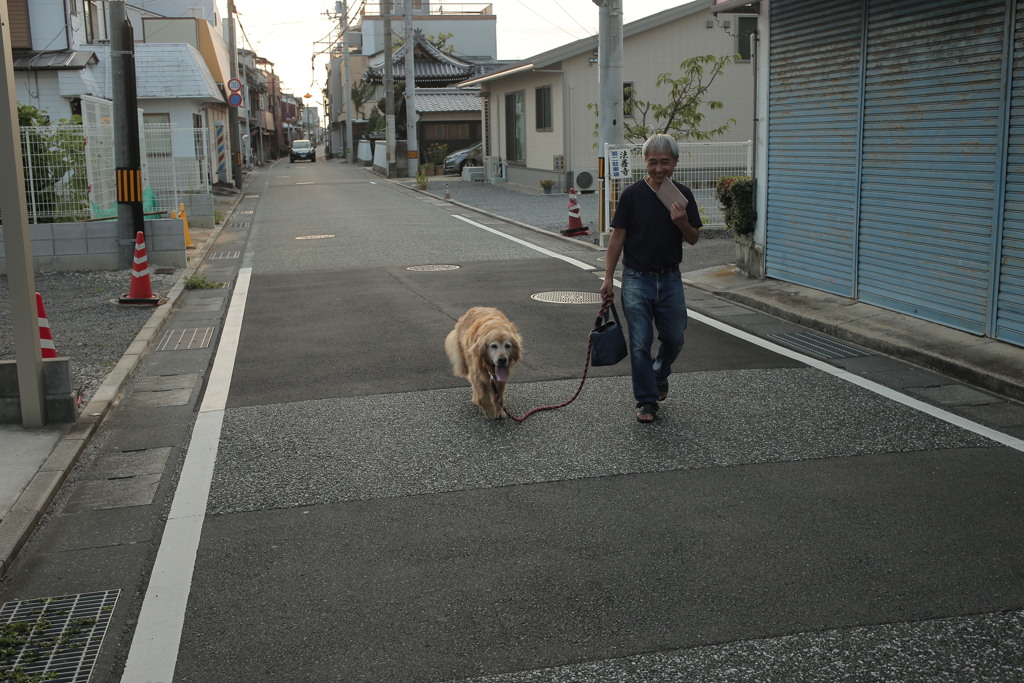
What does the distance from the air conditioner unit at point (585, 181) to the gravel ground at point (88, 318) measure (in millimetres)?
15005

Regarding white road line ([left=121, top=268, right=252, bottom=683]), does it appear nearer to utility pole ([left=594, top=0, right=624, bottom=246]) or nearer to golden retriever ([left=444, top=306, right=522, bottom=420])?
golden retriever ([left=444, top=306, right=522, bottom=420])

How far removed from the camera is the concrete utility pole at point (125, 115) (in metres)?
12.9

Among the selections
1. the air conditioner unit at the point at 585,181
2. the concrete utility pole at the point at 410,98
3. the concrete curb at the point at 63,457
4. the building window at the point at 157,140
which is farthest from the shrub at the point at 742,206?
the concrete utility pole at the point at 410,98

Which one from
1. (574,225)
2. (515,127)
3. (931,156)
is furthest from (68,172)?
(515,127)

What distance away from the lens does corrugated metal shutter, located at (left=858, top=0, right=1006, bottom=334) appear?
8117 millimetres

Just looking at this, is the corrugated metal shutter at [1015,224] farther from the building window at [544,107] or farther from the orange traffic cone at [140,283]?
the building window at [544,107]

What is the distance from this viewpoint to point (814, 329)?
9.45 meters

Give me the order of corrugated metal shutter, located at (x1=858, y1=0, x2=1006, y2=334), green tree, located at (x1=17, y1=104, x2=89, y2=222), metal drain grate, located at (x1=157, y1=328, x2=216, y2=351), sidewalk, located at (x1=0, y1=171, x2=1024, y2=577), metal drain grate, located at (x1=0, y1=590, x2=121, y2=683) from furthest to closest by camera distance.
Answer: green tree, located at (x1=17, y1=104, x2=89, y2=222) < metal drain grate, located at (x1=157, y1=328, x2=216, y2=351) < corrugated metal shutter, located at (x1=858, y1=0, x2=1006, y2=334) < sidewalk, located at (x1=0, y1=171, x2=1024, y2=577) < metal drain grate, located at (x1=0, y1=590, x2=121, y2=683)

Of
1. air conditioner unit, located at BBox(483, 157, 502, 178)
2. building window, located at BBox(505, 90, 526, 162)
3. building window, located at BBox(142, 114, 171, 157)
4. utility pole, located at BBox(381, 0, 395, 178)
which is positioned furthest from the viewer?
utility pole, located at BBox(381, 0, 395, 178)

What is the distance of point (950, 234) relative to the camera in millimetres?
8531

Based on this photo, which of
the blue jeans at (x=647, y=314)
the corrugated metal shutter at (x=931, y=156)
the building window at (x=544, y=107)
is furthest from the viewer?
the building window at (x=544, y=107)

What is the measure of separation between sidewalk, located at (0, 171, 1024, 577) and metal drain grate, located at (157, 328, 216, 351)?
0.49 ft

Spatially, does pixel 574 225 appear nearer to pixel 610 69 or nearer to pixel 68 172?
pixel 610 69

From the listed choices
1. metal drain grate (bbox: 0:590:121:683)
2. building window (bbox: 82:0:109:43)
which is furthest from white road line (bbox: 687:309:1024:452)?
building window (bbox: 82:0:109:43)
